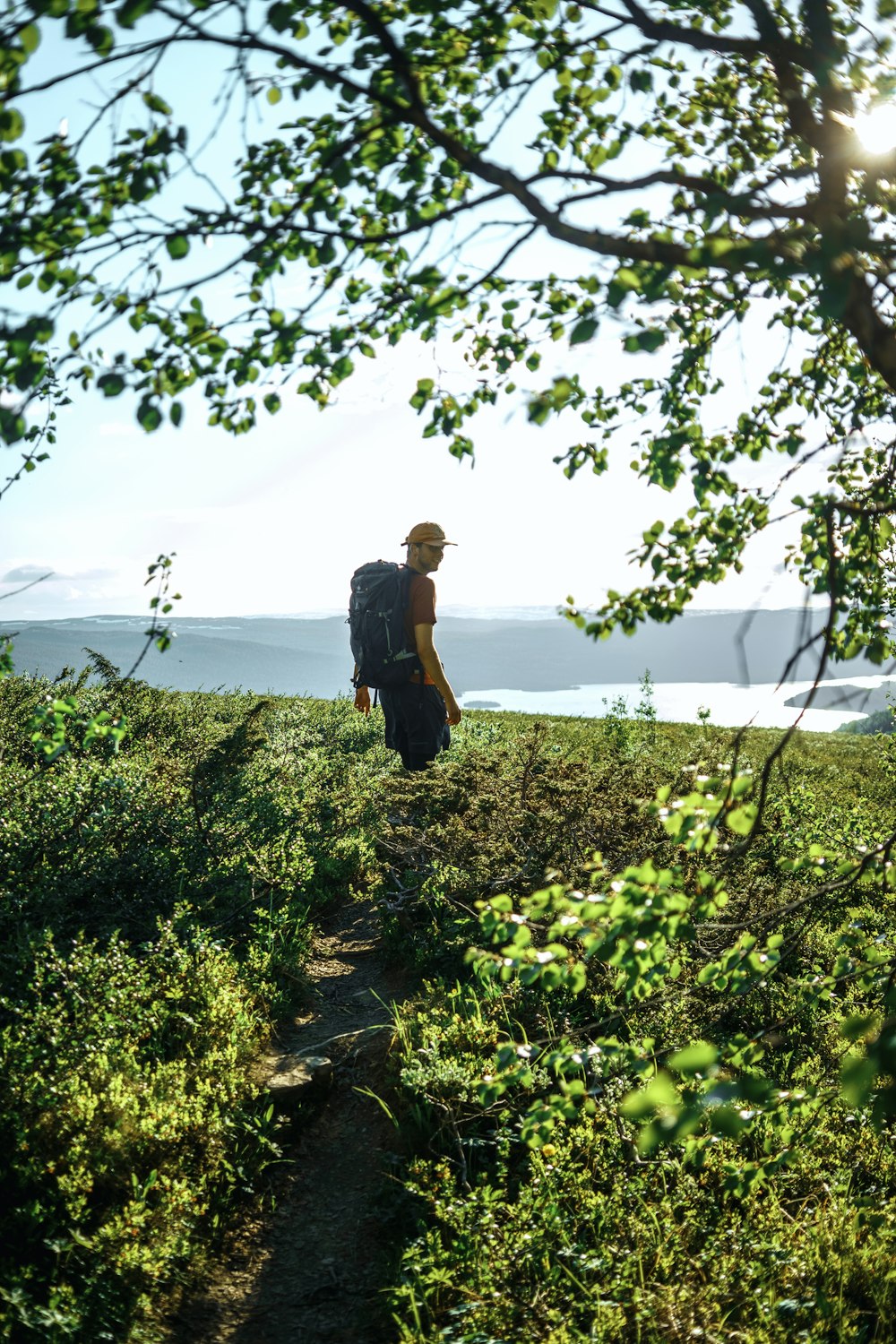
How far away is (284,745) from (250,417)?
936cm

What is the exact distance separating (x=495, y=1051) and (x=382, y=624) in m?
4.11

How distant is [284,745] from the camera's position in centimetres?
1252

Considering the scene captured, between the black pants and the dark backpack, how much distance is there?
257 millimetres

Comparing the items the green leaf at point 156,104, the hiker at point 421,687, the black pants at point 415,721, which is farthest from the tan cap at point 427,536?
the green leaf at point 156,104

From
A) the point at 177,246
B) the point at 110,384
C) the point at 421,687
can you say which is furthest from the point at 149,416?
the point at 421,687

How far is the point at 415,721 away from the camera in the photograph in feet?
28.8

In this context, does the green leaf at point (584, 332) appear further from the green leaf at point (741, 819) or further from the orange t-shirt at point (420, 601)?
Answer: the orange t-shirt at point (420, 601)

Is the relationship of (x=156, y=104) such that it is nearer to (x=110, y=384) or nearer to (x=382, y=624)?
(x=110, y=384)

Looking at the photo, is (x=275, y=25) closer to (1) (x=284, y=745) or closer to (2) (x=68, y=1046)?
(2) (x=68, y=1046)

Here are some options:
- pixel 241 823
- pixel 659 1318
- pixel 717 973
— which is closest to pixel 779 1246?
pixel 659 1318

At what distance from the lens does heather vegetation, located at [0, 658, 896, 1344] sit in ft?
10.3

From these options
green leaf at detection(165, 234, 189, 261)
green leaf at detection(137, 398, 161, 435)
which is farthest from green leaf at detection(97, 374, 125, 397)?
green leaf at detection(165, 234, 189, 261)

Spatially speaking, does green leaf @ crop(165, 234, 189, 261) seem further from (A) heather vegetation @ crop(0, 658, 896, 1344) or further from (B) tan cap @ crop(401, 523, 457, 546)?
(B) tan cap @ crop(401, 523, 457, 546)

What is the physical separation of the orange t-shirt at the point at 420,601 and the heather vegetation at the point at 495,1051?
154 centimetres
